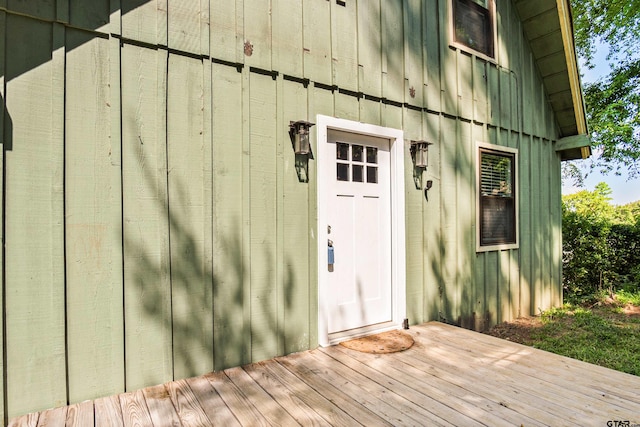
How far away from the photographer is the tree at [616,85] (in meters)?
10.1

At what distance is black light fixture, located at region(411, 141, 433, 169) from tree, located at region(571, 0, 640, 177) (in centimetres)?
924

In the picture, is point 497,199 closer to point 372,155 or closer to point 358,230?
point 372,155

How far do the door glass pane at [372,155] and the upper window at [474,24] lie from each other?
1.95m

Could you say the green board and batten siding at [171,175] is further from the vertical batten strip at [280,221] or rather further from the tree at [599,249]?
Answer: the tree at [599,249]

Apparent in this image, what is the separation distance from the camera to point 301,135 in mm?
2988

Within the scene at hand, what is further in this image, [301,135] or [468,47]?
[468,47]

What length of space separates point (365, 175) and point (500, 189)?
2.37 meters

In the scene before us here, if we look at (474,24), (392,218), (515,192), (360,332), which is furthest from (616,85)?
(360,332)

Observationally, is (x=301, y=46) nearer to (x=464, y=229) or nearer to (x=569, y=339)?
(x=464, y=229)

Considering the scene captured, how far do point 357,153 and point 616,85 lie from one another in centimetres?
1117

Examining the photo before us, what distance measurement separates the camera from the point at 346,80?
3.36m

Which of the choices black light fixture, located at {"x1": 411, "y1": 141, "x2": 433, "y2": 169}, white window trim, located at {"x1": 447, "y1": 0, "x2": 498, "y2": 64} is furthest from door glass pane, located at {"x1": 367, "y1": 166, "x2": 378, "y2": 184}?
white window trim, located at {"x1": 447, "y1": 0, "x2": 498, "y2": 64}

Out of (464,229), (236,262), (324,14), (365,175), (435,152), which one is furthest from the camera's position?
(464,229)

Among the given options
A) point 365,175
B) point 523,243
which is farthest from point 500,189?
point 365,175
